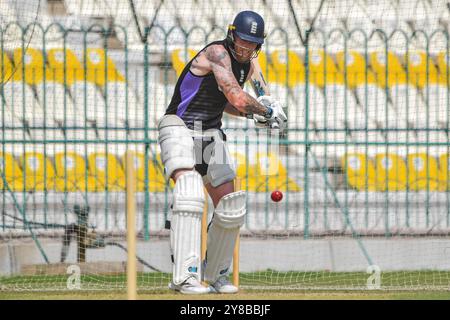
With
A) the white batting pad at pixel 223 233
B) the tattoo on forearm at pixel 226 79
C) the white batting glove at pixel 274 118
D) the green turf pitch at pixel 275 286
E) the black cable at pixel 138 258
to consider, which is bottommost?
the green turf pitch at pixel 275 286

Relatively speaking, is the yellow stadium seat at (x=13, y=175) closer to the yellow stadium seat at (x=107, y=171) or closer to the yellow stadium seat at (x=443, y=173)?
the yellow stadium seat at (x=107, y=171)

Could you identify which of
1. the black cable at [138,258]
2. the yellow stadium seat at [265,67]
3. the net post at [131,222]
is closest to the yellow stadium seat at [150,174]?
the black cable at [138,258]

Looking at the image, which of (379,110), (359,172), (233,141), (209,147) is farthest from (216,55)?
(379,110)

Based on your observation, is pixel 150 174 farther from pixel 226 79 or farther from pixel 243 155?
pixel 226 79

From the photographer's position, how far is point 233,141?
11.3 metres

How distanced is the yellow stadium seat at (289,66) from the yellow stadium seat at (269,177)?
999 mm

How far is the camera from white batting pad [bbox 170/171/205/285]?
7.67 meters

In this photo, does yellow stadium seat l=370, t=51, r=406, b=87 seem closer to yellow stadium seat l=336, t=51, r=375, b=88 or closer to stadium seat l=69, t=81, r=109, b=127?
yellow stadium seat l=336, t=51, r=375, b=88

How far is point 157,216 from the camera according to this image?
1127cm

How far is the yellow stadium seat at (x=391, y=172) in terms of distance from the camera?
38.5ft

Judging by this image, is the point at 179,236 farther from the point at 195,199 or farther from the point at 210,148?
the point at 210,148

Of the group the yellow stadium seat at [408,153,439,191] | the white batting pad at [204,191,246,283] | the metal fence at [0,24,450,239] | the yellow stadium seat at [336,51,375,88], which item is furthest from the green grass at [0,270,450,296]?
the yellow stadium seat at [336,51,375,88]

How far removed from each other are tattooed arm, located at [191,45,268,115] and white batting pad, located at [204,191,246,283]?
71 centimetres

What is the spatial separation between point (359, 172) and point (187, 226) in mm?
4588
